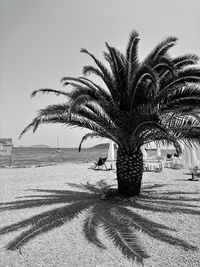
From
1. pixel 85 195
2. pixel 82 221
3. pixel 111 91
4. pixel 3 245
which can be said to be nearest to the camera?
pixel 3 245

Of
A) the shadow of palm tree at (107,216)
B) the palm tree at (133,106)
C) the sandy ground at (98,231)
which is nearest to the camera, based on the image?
the sandy ground at (98,231)

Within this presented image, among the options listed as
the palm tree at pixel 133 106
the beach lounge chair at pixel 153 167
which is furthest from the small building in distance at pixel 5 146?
the palm tree at pixel 133 106

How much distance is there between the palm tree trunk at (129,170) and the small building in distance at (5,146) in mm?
14229

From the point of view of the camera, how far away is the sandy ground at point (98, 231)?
11.8ft

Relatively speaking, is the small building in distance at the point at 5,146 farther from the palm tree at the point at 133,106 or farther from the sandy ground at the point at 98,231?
the palm tree at the point at 133,106

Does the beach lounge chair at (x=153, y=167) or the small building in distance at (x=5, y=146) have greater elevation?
the small building in distance at (x=5, y=146)

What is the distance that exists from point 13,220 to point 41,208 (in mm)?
994

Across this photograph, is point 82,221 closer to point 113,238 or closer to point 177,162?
point 113,238

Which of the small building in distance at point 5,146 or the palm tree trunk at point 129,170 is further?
the small building in distance at point 5,146

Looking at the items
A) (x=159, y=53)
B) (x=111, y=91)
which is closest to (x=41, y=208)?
(x=111, y=91)

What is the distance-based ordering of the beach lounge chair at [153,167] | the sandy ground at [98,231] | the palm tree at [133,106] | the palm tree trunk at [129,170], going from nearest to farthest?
the sandy ground at [98,231] → the palm tree at [133,106] → the palm tree trunk at [129,170] → the beach lounge chair at [153,167]

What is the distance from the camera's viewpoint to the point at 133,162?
24.0 feet

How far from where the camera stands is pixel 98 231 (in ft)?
15.4

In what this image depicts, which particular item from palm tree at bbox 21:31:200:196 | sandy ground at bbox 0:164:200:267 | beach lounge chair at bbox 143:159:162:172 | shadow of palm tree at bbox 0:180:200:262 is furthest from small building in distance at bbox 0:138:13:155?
palm tree at bbox 21:31:200:196
